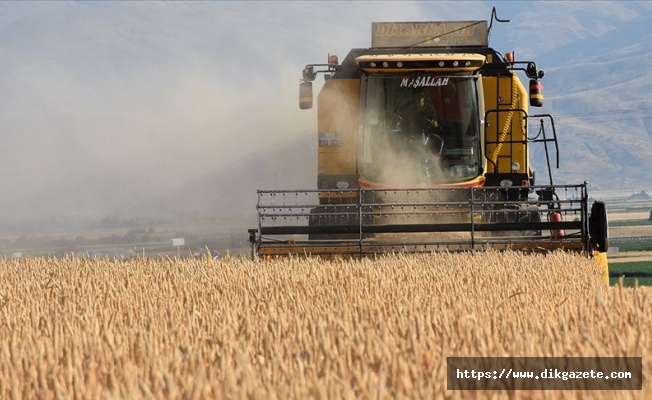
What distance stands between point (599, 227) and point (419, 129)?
227cm

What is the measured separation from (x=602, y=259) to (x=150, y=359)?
28.0ft

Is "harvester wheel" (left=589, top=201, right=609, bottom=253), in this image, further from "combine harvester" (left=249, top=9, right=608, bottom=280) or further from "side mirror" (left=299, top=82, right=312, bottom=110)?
"side mirror" (left=299, top=82, right=312, bottom=110)

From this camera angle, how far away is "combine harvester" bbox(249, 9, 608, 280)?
43.7ft

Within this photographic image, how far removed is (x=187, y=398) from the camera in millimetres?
4781

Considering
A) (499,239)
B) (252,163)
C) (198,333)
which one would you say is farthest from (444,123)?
(252,163)

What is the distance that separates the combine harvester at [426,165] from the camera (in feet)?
43.7

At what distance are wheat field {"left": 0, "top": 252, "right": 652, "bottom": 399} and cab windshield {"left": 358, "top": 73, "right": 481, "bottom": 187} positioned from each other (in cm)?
283

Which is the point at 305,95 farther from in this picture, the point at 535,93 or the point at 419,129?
the point at 535,93

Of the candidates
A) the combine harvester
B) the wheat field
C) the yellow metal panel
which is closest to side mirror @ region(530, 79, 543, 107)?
the combine harvester

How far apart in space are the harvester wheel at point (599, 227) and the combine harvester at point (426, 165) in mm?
13

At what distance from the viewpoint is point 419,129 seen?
1420 cm

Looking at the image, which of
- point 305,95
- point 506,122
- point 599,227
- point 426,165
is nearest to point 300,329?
point 599,227

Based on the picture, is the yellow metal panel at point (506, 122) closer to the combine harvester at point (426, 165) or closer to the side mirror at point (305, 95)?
the combine harvester at point (426, 165)

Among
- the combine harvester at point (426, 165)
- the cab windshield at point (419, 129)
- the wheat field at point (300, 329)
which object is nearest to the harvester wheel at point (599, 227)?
the combine harvester at point (426, 165)
